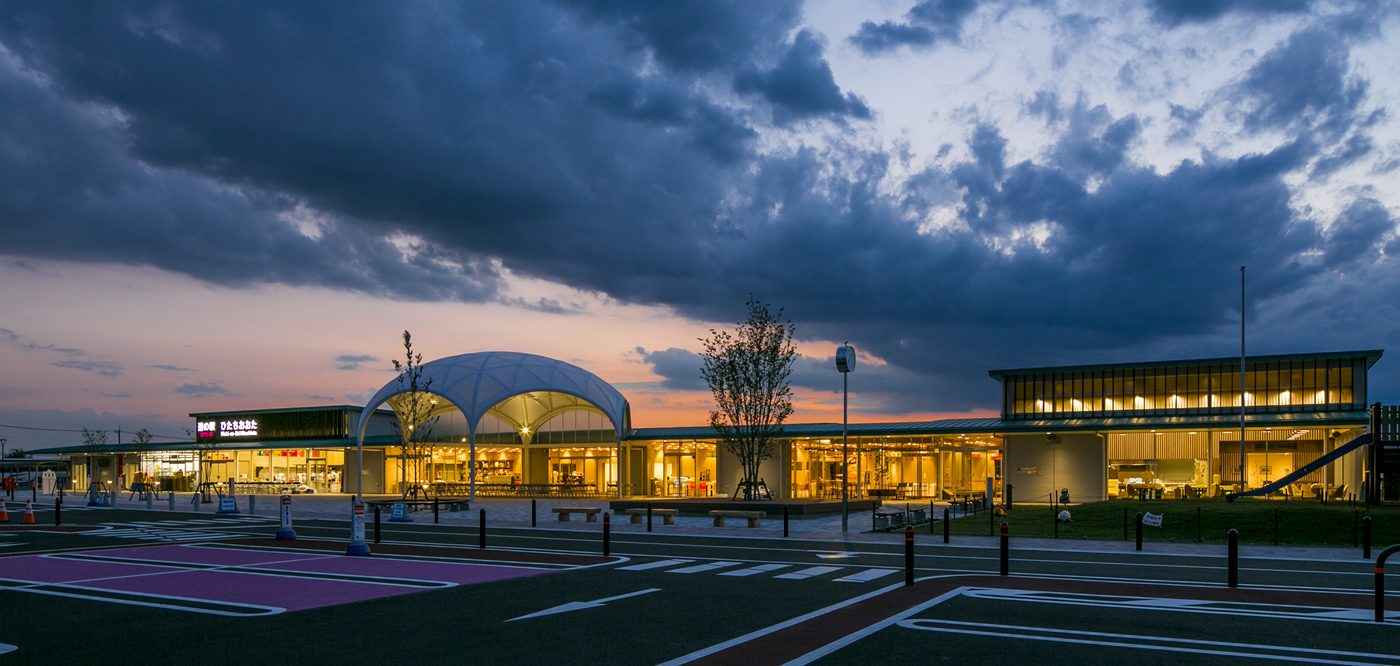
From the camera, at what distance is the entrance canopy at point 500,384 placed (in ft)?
152

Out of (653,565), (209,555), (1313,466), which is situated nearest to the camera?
(653,565)

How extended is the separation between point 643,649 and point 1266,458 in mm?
40604

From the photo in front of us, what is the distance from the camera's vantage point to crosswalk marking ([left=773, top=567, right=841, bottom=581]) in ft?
48.5

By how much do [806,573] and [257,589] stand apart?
8.04m

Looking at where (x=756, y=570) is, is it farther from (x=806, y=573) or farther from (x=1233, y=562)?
(x=1233, y=562)

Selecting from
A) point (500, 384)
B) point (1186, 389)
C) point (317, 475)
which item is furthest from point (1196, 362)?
point (317, 475)

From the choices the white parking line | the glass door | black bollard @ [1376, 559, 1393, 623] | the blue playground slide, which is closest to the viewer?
the white parking line

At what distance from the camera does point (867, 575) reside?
49.1ft

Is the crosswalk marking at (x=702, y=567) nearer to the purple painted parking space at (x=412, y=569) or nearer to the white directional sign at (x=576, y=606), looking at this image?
the purple painted parking space at (x=412, y=569)

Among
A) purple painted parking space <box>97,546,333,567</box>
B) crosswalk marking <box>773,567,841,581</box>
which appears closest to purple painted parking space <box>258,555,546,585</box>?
purple painted parking space <box>97,546,333,567</box>

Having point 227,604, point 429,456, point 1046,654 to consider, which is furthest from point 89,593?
point 429,456

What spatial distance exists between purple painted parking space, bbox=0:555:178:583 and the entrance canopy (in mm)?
Result: 27575

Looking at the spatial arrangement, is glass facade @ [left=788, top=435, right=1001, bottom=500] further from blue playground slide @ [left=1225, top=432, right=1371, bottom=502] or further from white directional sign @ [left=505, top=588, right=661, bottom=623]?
white directional sign @ [left=505, top=588, right=661, bottom=623]

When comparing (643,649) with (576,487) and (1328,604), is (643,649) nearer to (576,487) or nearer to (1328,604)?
(1328,604)
